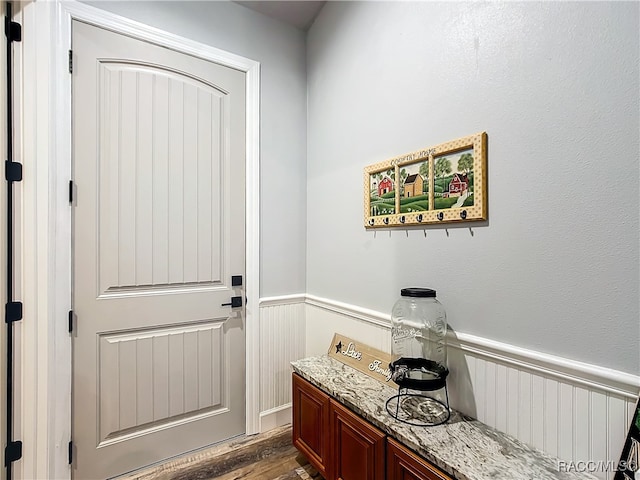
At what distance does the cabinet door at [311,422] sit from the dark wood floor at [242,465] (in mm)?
154

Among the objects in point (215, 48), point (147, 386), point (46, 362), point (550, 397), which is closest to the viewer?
point (550, 397)

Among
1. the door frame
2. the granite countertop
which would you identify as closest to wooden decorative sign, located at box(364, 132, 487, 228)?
the granite countertop

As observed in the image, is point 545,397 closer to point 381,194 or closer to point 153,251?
point 381,194

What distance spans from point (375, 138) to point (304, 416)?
160cm

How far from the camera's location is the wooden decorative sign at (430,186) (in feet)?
4.62

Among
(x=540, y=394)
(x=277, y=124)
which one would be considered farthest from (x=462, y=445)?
(x=277, y=124)

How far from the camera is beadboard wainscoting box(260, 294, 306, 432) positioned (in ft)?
7.70

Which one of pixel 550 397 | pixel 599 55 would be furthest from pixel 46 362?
pixel 599 55

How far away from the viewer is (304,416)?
1.87 meters

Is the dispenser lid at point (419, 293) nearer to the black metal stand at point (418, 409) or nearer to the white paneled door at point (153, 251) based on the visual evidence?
the black metal stand at point (418, 409)

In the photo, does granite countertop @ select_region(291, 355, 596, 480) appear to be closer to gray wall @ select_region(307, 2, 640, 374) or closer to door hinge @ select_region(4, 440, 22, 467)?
gray wall @ select_region(307, 2, 640, 374)

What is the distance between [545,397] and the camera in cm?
121

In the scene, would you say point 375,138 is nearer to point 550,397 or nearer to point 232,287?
point 232,287

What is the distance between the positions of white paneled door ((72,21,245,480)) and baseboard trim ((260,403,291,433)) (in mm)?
150
